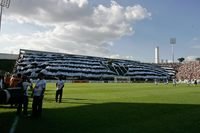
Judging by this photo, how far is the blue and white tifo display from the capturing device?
145 meters

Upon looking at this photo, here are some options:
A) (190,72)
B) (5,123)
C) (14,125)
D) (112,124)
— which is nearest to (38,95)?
(5,123)

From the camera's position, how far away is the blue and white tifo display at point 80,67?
14538cm

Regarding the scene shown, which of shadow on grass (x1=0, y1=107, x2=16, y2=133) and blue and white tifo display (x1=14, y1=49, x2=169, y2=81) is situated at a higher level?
blue and white tifo display (x1=14, y1=49, x2=169, y2=81)

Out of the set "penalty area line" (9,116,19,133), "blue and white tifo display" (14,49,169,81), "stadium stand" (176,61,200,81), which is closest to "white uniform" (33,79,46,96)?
"penalty area line" (9,116,19,133)

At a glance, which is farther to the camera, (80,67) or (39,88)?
(80,67)

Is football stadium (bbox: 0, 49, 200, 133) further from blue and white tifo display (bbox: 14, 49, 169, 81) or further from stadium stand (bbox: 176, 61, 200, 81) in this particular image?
stadium stand (bbox: 176, 61, 200, 81)

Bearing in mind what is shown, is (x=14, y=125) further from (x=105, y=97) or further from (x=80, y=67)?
(x=80, y=67)

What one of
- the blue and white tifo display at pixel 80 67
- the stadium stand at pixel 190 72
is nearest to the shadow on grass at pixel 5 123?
the blue and white tifo display at pixel 80 67

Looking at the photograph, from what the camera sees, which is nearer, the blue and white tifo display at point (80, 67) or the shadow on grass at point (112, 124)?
the shadow on grass at point (112, 124)

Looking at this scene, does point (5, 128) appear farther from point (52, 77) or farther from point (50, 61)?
point (50, 61)

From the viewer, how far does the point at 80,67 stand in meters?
163

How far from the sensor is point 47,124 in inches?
560

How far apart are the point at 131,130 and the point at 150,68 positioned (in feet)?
581

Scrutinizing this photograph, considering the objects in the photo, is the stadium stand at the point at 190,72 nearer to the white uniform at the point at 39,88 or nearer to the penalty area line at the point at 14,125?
the white uniform at the point at 39,88
